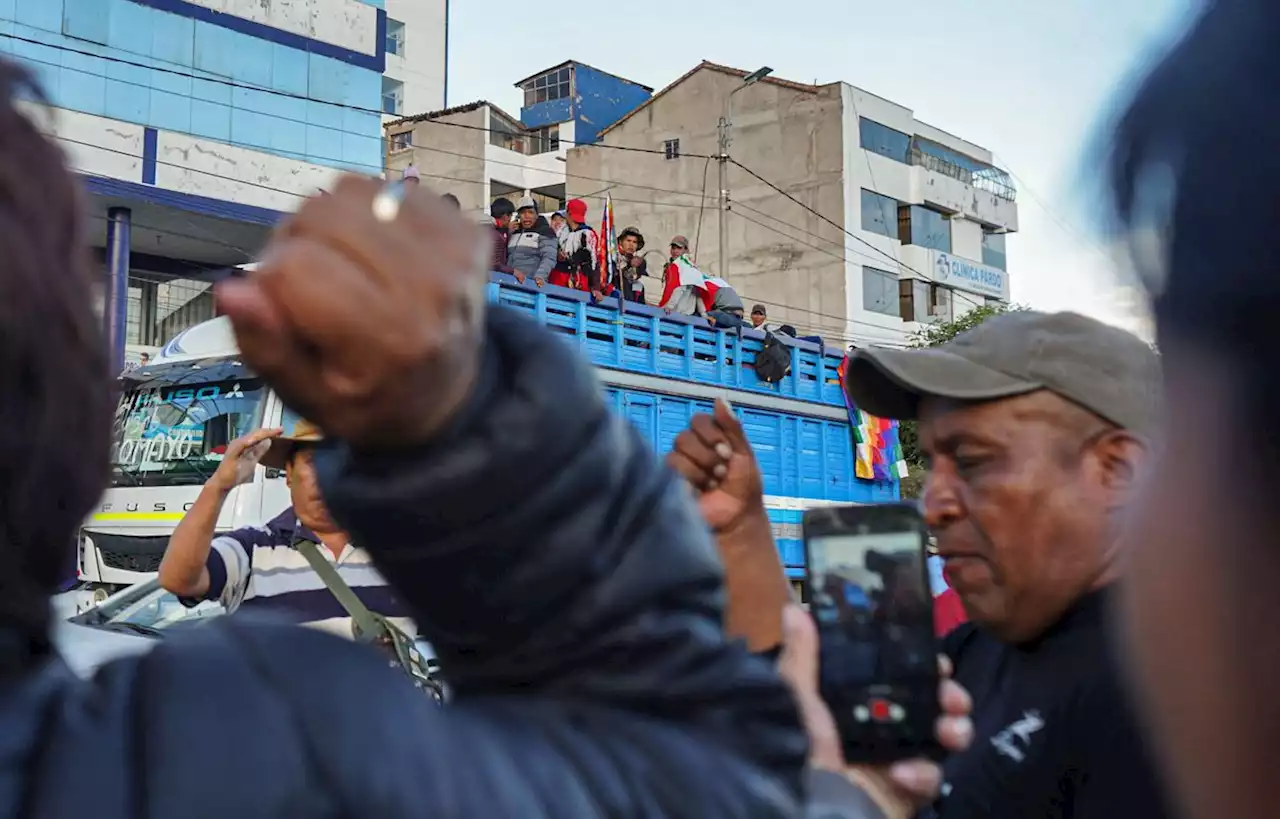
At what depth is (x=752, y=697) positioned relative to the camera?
86 cm

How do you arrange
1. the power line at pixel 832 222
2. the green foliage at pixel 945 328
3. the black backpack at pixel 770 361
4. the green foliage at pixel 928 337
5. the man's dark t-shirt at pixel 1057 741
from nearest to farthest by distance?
1. the man's dark t-shirt at pixel 1057 741
2. the black backpack at pixel 770 361
3. the green foliage at pixel 928 337
4. the green foliage at pixel 945 328
5. the power line at pixel 832 222

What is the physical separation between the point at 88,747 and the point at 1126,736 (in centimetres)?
118

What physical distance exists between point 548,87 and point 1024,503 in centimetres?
3853

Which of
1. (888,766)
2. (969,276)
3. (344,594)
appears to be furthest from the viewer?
(969,276)

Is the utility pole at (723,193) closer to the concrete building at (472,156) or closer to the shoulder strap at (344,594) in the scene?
the concrete building at (472,156)

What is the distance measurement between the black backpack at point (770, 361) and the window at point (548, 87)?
2743cm

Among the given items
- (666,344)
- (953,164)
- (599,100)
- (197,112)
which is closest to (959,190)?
(953,164)

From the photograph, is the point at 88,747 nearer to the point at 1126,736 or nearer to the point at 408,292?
the point at 408,292

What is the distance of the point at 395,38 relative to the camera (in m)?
35.3

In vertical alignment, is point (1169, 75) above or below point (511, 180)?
below

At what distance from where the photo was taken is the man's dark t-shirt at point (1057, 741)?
1.38 m

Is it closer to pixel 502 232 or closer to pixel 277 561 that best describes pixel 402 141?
pixel 502 232

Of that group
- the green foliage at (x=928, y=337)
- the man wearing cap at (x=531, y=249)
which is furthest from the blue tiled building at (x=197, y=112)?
the green foliage at (x=928, y=337)

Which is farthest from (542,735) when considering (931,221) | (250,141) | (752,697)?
(931,221)
